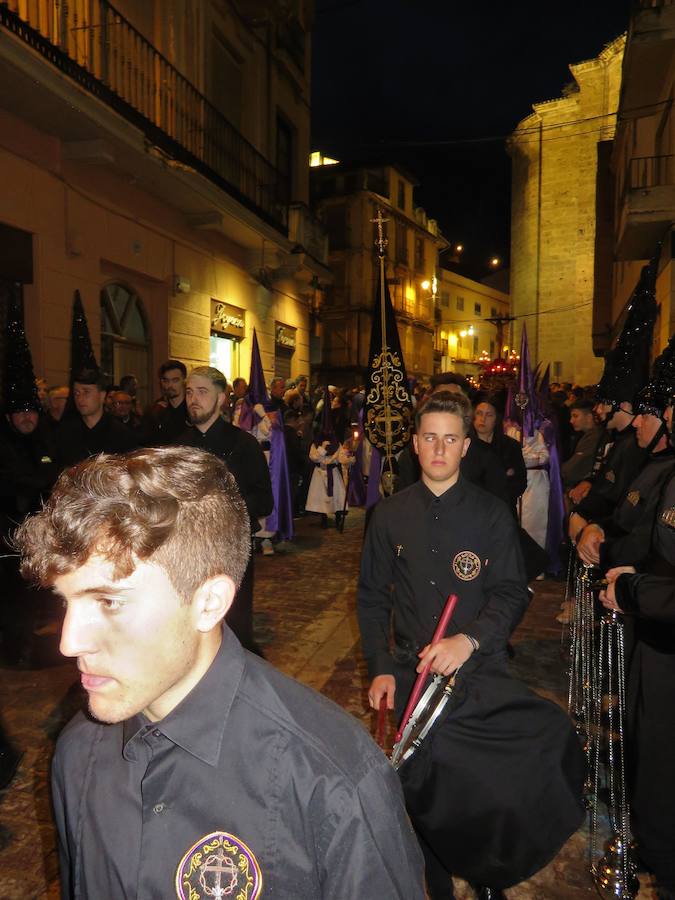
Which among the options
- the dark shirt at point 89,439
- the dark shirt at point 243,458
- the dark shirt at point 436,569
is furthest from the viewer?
the dark shirt at point 89,439

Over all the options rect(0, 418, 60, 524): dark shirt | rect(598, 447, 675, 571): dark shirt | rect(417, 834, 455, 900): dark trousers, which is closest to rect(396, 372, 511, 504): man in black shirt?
rect(598, 447, 675, 571): dark shirt

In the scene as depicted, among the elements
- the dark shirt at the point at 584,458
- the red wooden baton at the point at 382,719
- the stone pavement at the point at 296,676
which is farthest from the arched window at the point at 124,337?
the red wooden baton at the point at 382,719

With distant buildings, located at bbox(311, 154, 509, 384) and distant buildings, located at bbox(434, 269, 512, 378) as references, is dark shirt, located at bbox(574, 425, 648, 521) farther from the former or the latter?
distant buildings, located at bbox(434, 269, 512, 378)

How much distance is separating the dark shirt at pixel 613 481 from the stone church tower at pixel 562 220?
90.9 feet

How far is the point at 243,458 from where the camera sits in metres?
4.68

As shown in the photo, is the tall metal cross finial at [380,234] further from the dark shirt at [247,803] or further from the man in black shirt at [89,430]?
the dark shirt at [247,803]

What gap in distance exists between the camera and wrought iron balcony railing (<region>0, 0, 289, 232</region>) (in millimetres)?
9000

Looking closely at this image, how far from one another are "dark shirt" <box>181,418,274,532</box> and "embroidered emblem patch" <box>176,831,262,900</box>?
3.40 m

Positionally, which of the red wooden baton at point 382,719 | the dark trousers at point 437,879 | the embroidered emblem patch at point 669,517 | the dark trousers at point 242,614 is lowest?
the dark trousers at point 437,879

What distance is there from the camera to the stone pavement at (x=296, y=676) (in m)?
2.96

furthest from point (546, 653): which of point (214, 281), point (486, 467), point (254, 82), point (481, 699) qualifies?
point (254, 82)

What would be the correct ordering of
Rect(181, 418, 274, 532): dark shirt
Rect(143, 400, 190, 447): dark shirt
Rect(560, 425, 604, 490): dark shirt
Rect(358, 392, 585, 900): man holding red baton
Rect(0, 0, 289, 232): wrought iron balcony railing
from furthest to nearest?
Rect(0, 0, 289, 232): wrought iron balcony railing
Rect(560, 425, 604, 490): dark shirt
Rect(143, 400, 190, 447): dark shirt
Rect(181, 418, 274, 532): dark shirt
Rect(358, 392, 585, 900): man holding red baton

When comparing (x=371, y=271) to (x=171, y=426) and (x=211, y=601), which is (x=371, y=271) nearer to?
(x=171, y=426)

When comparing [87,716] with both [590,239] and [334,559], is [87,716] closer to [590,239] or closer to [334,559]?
[334,559]
